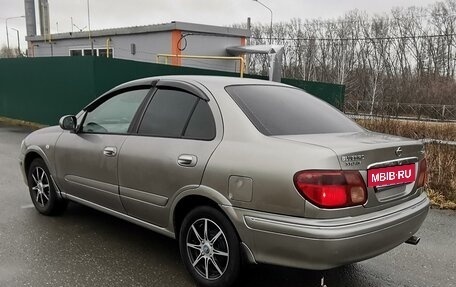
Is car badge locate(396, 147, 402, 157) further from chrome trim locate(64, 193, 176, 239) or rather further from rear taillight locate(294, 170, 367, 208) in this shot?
chrome trim locate(64, 193, 176, 239)

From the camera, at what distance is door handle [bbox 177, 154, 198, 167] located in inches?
130

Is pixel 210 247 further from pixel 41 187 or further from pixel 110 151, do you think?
pixel 41 187

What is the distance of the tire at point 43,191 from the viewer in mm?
4937

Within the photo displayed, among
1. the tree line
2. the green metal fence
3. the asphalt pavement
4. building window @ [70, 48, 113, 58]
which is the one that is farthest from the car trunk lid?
the tree line

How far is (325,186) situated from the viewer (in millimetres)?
2740

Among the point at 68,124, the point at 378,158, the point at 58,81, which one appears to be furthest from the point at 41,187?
the point at 58,81

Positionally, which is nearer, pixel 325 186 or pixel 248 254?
pixel 325 186

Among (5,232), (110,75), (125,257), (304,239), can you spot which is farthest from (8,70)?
(304,239)

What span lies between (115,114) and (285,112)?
5.81ft

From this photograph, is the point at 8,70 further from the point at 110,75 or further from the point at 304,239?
the point at 304,239

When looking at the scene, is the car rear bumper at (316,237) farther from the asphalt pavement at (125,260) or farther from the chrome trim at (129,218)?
the chrome trim at (129,218)

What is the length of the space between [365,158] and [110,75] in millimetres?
9637

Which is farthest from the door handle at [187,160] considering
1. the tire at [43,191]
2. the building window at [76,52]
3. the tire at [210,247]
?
the building window at [76,52]

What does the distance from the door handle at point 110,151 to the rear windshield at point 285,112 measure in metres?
1.18
